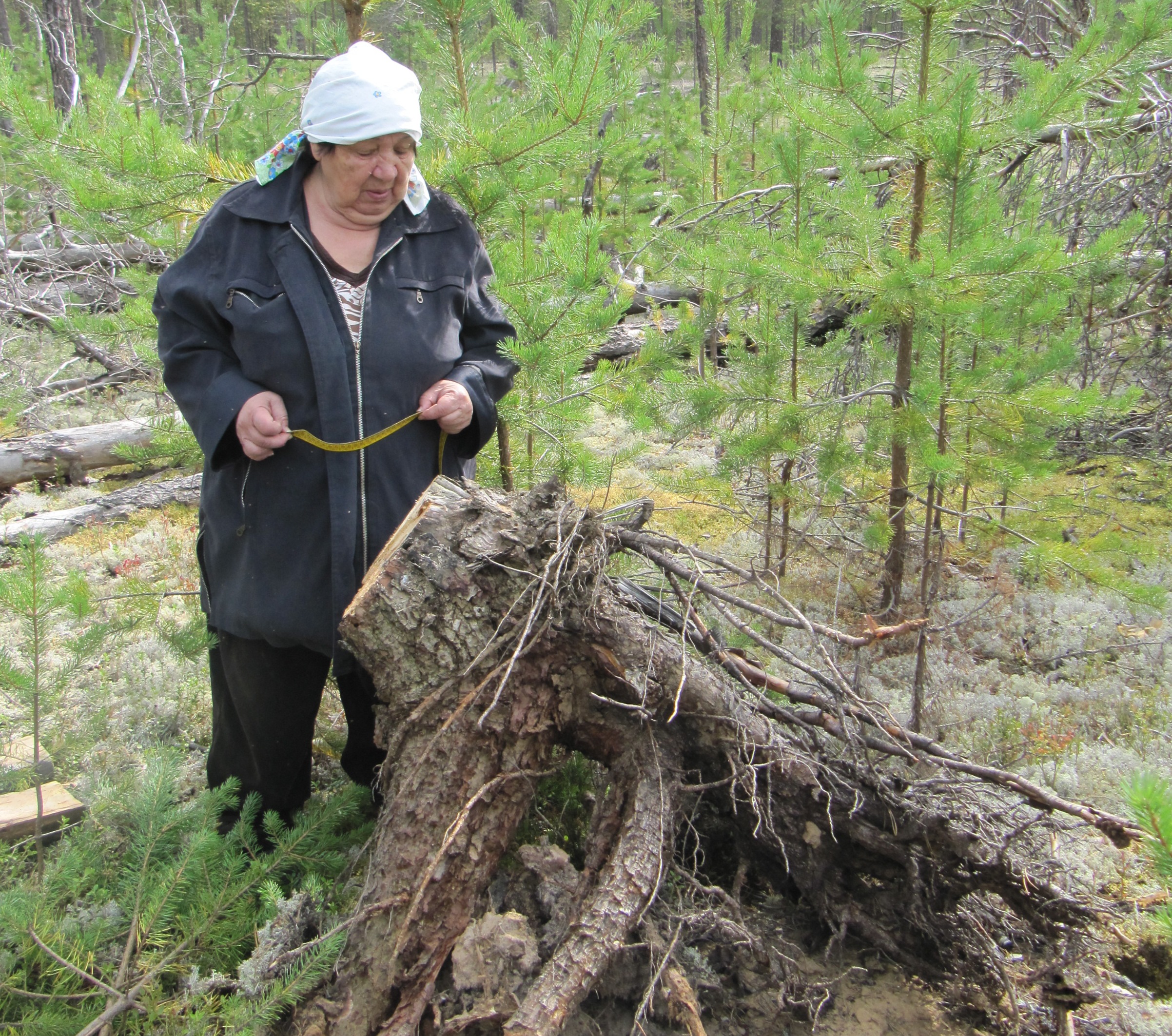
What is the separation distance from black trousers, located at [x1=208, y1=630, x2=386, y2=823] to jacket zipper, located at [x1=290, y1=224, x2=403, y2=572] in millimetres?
461

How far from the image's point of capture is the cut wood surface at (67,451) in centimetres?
659

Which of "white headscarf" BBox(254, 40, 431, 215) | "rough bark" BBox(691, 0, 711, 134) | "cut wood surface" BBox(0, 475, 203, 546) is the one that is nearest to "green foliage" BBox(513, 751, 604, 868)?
"white headscarf" BBox(254, 40, 431, 215)

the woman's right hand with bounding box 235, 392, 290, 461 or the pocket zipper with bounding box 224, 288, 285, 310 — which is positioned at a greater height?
the pocket zipper with bounding box 224, 288, 285, 310

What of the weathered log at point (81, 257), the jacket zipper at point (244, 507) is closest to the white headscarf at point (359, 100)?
the jacket zipper at point (244, 507)

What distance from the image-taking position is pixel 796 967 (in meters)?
2.13

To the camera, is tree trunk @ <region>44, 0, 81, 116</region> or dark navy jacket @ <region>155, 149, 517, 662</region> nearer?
dark navy jacket @ <region>155, 149, 517, 662</region>

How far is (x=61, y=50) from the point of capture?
28.1 ft

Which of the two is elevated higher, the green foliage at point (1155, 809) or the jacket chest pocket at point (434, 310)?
the jacket chest pocket at point (434, 310)

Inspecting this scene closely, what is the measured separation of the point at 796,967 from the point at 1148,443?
19.9 feet

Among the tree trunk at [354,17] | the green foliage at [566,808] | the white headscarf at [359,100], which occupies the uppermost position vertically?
the tree trunk at [354,17]

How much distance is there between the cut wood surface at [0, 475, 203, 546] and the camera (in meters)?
5.71

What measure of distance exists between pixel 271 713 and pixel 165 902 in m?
0.58

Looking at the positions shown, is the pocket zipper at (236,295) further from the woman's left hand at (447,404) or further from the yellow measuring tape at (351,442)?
the woman's left hand at (447,404)

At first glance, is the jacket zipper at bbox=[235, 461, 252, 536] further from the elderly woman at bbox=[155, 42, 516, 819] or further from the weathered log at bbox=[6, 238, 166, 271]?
the weathered log at bbox=[6, 238, 166, 271]
